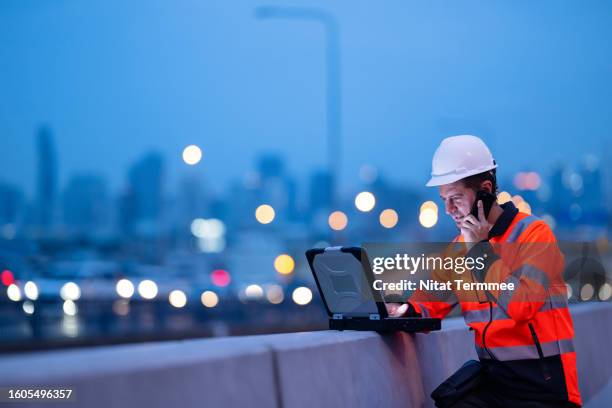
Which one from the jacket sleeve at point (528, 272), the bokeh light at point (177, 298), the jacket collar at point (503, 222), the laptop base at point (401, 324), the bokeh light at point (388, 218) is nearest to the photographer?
the jacket sleeve at point (528, 272)

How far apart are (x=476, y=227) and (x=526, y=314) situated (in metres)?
0.57

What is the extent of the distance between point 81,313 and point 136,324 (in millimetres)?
2232

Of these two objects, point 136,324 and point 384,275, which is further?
point 136,324

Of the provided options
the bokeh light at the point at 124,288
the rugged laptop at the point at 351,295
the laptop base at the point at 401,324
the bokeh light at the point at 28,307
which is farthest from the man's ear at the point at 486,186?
the bokeh light at the point at 124,288

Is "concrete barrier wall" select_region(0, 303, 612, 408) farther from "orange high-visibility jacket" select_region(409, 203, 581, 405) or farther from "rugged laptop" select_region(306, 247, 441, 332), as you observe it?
"orange high-visibility jacket" select_region(409, 203, 581, 405)

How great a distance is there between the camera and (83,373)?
384cm

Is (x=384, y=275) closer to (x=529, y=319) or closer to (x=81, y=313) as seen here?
(x=529, y=319)

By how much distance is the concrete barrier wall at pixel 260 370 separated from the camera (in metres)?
3.88

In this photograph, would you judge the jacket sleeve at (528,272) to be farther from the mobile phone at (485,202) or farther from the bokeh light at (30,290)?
the bokeh light at (30,290)

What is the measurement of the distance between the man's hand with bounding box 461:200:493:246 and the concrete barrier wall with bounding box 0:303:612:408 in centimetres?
93

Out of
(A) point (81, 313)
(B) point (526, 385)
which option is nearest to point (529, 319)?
(B) point (526, 385)

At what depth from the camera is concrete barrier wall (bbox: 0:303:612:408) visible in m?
3.88

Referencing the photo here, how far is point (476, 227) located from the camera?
19.3ft

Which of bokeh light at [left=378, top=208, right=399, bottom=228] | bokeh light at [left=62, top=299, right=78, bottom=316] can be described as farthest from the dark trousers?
bokeh light at [left=378, top=208, right=399, bottom=228]
